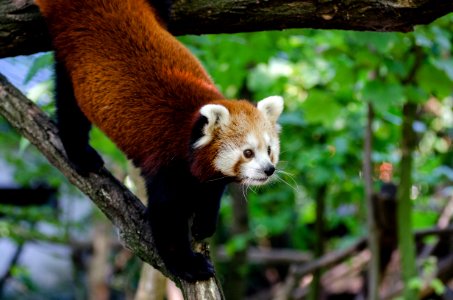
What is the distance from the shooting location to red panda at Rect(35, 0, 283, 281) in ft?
7.67

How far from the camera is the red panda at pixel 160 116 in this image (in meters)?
2.34

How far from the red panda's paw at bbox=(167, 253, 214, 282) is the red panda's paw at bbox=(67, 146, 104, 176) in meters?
0.55

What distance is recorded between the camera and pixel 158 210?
2344mm

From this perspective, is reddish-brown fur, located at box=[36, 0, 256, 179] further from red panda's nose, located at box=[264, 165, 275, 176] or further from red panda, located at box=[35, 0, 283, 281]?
red panda's nose, located at box=[264, 165, 275, 176]

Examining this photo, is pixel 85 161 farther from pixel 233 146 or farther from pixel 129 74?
pixel 233 146

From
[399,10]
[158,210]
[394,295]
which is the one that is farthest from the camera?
[394,295]

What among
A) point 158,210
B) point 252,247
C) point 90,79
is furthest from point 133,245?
point 252,247

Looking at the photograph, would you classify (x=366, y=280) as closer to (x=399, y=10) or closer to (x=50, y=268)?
(x=399, y=10)

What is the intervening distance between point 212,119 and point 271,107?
13.7 inches

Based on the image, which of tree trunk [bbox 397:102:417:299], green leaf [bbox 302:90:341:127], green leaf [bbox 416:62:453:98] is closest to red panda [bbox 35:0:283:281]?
green leaf [bbox 302:90:341:127]

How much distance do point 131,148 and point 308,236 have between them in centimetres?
420

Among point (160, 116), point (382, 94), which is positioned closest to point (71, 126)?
point (160, 116)

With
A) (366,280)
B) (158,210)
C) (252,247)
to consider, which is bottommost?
(252,247)

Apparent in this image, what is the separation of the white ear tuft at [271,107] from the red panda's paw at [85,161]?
0.73m
